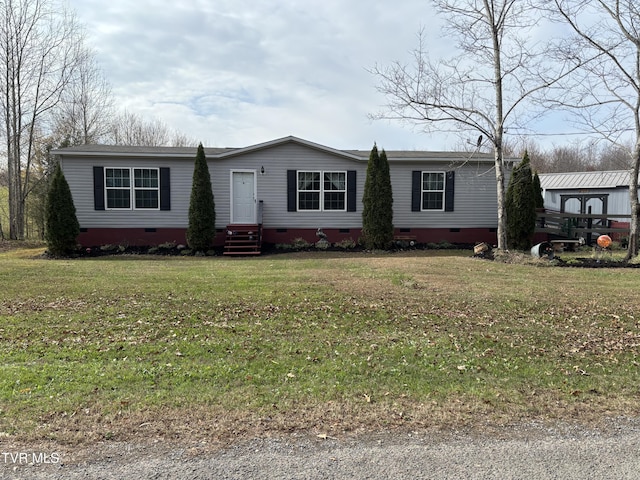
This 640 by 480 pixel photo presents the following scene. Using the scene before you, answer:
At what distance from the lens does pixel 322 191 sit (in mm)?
15266

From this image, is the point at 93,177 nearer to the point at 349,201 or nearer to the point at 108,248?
the point at 108,248

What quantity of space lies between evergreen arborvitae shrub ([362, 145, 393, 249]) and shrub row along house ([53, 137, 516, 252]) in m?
0.96

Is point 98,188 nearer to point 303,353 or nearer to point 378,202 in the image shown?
point 378,202

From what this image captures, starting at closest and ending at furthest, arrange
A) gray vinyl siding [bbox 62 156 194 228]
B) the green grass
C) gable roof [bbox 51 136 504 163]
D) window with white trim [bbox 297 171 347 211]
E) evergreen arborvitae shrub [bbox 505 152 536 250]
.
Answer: the green grass → gable roof [bbox 51 136 504 163] → gray vinyl siding [bbox 62 156 194 228] → evergreen arborvitae shrub [bbox 505 152 536 250] → window with white trim [bbox 297 171 347 211]

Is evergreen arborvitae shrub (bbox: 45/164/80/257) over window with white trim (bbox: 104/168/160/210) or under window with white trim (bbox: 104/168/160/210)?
under

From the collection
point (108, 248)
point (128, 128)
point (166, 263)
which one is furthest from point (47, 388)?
point (128, 128)

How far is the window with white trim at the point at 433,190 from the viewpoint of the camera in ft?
51.1

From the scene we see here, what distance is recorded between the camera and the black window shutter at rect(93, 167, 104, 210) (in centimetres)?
1430

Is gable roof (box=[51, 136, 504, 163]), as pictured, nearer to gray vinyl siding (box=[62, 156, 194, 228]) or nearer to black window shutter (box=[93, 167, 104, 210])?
gray vinyl siding (box=[62, 156, 194, 228])

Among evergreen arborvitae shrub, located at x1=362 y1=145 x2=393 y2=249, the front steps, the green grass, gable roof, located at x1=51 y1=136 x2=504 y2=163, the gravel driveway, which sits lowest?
the gravel driveway

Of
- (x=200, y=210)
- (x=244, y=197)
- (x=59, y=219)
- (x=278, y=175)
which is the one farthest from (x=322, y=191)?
(x=59, y=219)

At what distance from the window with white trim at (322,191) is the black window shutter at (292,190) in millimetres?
159

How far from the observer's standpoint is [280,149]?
15.0 metres

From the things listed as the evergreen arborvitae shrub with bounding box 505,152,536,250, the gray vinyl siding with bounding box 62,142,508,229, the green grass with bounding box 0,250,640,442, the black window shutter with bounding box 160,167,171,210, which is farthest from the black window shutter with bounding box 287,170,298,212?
the evergreen arborvitae shrub with bounding box 505,152,536,250
